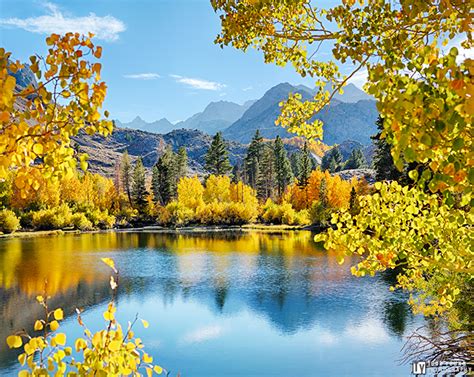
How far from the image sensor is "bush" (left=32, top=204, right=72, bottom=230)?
47.9m

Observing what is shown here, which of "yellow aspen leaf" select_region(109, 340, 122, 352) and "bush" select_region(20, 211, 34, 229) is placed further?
"bush" select_region(20, 211, 34, 229)

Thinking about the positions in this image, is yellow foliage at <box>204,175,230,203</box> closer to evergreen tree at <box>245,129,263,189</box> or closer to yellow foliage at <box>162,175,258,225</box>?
yellow foliage at <box>162,175,258,225</box>

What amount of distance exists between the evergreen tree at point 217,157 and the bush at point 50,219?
2644cm

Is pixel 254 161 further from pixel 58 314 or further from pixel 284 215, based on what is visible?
pixel 58 314

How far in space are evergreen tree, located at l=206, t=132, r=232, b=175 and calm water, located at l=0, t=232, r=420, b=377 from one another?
136ft

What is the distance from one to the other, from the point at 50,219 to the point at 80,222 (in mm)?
3171

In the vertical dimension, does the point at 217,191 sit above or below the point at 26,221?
above

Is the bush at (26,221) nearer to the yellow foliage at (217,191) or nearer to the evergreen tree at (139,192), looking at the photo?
the evergreen tree at (139,192)

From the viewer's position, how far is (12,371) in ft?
37.1

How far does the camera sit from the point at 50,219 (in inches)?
1903

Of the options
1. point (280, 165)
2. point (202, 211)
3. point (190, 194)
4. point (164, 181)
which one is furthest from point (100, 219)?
point (280, 165)

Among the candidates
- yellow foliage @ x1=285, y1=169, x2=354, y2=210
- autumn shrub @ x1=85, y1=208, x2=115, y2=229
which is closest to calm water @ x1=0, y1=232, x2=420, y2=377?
autumn shrub @ x1=85, y1=208, x2=115, y2=229

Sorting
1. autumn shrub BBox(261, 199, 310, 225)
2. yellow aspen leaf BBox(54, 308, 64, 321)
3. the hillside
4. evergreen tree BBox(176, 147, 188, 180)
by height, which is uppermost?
the hillside

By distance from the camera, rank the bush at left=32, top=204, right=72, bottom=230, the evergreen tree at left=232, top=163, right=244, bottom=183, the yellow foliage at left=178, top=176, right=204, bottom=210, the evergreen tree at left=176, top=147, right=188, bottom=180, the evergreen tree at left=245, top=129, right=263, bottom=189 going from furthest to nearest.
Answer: the evergreen tree at left=232, top=163, right=244, bottom=183
the evergreen tree at left=245, top=129, right=263, bottom=189
the evergreen tree at left=176, top=147, right=188, bottom=180
the yellow foliage at left=178, top=176, right=204, bottom=210
the bush at left=32, top=204, right=72, bottom=230
